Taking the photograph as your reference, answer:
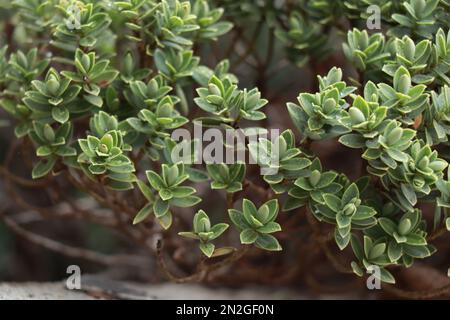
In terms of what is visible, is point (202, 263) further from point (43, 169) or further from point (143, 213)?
point (43, 169)

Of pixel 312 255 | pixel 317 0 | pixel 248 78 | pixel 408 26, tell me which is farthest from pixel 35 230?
pixel 408 26

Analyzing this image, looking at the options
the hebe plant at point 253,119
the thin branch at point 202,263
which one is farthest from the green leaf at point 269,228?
the thin branch at point 202,263

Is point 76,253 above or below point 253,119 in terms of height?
below

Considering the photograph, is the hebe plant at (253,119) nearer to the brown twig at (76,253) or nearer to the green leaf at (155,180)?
the green leaf at (155,180)

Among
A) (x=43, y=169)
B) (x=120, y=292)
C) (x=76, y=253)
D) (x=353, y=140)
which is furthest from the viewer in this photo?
(x=76, y=253)

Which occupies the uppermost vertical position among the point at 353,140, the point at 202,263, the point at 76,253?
the point at 353,140

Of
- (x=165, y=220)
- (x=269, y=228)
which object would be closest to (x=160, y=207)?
(x=165, y=220)

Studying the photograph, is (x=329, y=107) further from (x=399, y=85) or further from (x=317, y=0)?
(x=317, y=0)

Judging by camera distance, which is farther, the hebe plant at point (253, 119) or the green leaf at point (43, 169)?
the green leaf at point (43, 169)
